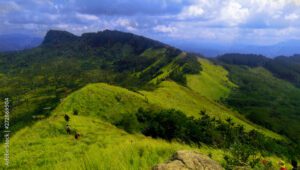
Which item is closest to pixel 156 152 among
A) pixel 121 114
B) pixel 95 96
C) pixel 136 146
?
pixel 136 146

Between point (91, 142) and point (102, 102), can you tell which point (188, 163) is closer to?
point (91, 142)

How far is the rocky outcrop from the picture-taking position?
28.8 ft

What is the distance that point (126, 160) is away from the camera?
10.6m

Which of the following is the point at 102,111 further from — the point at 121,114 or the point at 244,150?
the point at 244,150

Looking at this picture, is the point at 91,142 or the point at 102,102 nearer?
the point at 91,142

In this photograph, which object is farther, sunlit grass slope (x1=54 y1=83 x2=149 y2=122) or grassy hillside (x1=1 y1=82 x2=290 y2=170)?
sunlit grass slope (x1=54 y1=83 x2=149 y2=122)

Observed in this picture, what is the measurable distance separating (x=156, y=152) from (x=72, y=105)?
9765 cm

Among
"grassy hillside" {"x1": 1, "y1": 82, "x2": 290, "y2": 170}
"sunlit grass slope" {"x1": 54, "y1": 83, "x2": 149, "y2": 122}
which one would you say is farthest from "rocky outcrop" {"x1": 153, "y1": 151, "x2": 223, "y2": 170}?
"sunlit grass slope" {"x1": 54, "y1": 83, "x2": 149, "y2": 122}

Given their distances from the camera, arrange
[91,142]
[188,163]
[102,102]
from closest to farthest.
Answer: [188,163] → [91,142] → [102,102]

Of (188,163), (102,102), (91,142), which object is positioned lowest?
(102,102)

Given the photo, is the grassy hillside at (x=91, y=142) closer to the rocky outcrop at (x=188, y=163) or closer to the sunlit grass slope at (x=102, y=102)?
the sunlit grass slope at (x=102, y=102)

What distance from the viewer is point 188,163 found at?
9352 millimetres

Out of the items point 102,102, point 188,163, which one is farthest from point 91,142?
point 102,102

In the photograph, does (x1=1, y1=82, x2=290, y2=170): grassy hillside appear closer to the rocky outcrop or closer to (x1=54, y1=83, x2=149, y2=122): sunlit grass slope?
(x1=54, y1=83, x2=149, y2=122): sunlit grass slope
